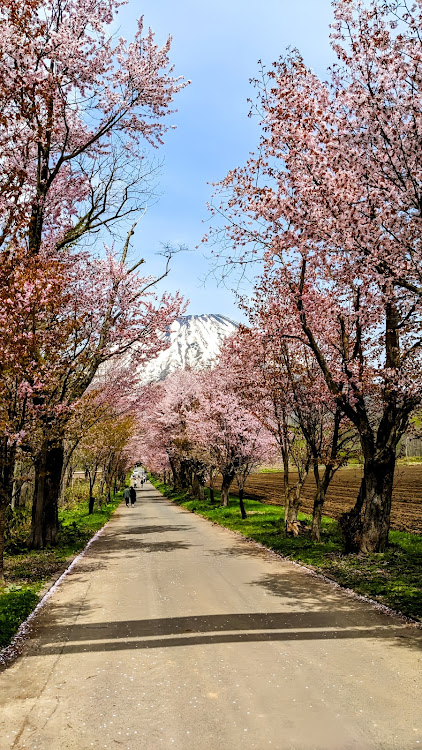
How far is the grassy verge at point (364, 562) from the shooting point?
919 centimetres

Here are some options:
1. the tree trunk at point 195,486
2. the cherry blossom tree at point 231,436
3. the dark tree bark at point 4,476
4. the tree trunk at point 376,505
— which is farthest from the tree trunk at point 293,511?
the tree trunk at point 195,486

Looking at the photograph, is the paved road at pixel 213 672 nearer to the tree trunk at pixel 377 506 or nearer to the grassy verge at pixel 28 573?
the grassy verge at pixel 28 573

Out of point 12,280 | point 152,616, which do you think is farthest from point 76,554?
point 12,280

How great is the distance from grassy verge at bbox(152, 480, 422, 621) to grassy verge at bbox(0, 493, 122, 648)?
18.8ft

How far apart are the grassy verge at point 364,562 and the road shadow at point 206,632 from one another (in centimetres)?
118

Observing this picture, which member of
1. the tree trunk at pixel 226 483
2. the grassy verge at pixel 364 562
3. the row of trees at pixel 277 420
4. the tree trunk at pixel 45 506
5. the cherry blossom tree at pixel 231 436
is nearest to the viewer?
the grassy verge at pixel 364 562

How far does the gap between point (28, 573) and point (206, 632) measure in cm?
627

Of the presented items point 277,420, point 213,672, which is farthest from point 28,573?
point 277,420

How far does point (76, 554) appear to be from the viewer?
15.5m

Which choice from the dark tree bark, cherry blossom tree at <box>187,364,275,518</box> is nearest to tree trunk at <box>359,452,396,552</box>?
the dark tree bark

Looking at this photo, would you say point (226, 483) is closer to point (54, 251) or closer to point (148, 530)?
point (148, 530)

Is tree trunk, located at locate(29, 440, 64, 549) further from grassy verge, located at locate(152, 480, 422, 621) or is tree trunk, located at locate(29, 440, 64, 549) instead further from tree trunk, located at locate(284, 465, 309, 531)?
tree trunk, located at locate(284, 465, 309, 531)

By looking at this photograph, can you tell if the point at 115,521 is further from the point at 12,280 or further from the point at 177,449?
the point at 12,280

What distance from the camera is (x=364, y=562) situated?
39.7 ft
